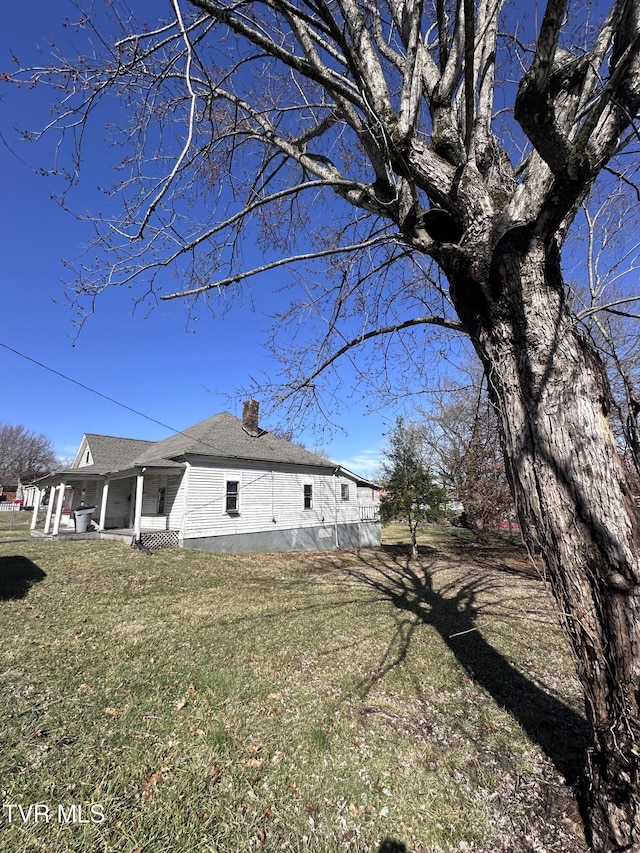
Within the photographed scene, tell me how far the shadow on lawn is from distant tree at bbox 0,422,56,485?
6011cm

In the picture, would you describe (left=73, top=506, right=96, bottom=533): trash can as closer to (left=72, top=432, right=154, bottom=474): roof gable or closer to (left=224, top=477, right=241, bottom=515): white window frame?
(left=72, top=432, right=154, bottom=474): roof gable

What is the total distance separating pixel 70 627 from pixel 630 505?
23.7 feet

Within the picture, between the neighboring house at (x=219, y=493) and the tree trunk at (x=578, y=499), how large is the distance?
36.6ft

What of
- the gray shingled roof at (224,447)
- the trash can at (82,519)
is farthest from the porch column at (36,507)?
the gray shingled roof at (224,447)

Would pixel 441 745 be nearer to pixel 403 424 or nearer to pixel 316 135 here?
pixel 316 135

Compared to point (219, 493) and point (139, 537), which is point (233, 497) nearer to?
point (219, 493)

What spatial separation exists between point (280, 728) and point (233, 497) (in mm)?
A: 12401

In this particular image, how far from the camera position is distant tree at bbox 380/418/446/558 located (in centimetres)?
1475

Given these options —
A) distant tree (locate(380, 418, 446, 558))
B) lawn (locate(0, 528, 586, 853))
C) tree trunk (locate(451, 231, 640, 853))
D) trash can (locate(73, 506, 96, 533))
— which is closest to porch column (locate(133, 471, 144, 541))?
trash can (locate(73, 506, 96, 533))

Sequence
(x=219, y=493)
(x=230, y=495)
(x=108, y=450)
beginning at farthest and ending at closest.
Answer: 1. (x=108, y=450)
2. (x=230, y=495)
3. (x=219, y=493)

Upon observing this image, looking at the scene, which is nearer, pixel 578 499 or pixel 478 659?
pixel 578 499

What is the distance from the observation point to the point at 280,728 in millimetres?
3430

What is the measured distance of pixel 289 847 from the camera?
233 cm

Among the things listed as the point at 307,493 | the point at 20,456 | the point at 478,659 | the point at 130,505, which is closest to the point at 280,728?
the point at 478,659
